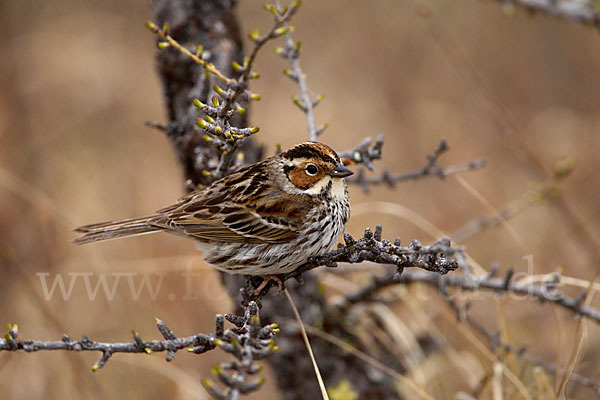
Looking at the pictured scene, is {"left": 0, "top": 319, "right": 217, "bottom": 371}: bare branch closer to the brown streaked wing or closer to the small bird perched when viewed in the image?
the small bird perched

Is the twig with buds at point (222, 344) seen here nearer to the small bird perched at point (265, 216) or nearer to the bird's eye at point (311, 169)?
the small bird perched at point (265, 216)

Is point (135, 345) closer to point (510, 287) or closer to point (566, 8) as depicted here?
point (510, 287)

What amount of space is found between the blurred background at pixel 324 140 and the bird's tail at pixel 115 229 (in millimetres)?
807

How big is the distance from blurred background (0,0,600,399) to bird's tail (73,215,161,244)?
0.81 metres

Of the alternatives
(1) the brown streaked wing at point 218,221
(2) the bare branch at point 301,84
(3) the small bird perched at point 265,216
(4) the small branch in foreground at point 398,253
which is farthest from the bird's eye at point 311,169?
(4) the small branch in foreground at point 398,253

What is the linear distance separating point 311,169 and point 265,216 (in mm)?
345

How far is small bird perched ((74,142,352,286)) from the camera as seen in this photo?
3.13m

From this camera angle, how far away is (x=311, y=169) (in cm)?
327

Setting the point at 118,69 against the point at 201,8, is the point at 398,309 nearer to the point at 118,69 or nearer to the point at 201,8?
the point at 201,8

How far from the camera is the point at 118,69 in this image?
7.56 meters

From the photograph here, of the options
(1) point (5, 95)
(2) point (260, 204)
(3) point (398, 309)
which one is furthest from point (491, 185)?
(1) point (5, 95)

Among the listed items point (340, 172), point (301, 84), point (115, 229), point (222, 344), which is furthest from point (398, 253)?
point (115, 229)

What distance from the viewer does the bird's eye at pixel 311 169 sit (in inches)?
128

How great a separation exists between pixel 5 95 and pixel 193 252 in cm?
246
